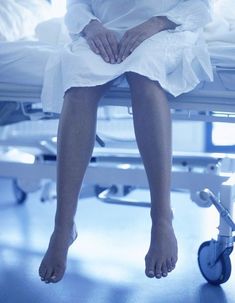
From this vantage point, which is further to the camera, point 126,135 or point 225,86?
point 126,135

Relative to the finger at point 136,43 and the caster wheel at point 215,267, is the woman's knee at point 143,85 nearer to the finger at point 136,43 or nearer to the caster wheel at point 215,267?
the finger at point 136,43

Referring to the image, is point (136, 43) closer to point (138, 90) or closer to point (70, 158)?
point (138, 90)

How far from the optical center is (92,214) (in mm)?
2160

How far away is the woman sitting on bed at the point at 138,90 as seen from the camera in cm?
117

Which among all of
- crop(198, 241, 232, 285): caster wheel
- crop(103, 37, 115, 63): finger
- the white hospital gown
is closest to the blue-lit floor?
crop(198, 241, 232, 285): caster wheel

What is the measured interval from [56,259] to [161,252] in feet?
0.75

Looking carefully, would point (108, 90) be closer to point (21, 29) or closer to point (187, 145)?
point (21, 29)

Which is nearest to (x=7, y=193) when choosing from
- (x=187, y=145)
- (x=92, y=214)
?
(x=92, y=214)

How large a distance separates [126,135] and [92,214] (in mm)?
348

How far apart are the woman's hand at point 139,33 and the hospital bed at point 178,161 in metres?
0.13

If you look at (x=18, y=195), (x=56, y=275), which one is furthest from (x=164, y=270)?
(x=18, y=195)

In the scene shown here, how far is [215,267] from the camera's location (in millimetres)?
1424

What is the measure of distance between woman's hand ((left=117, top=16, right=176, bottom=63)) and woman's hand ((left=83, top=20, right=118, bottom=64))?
2 centimetres

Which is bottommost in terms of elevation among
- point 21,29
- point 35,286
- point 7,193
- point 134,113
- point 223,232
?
point 7,193
